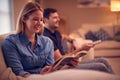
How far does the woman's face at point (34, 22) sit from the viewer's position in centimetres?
179

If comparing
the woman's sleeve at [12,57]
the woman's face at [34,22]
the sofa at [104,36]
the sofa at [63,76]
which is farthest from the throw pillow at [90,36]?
the sofa at [63,76]

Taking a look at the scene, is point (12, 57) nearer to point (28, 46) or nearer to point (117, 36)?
point (28, 46)

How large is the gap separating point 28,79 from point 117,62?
329 centimetres

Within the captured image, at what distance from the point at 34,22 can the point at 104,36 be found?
3753 millimetres

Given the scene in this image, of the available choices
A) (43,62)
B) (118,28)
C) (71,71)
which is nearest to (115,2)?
(118,28)

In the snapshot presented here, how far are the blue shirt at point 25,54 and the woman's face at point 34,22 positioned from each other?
0.06 metres

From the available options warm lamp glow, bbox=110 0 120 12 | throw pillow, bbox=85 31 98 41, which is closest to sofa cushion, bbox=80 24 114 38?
throw pillow, bbox=85 31 98 41

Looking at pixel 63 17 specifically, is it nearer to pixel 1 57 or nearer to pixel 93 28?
pixel 93 28

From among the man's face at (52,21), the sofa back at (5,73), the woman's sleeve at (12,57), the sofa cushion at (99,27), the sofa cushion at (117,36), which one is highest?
the man's face at (52,21)

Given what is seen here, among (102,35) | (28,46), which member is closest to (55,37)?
(28,46)

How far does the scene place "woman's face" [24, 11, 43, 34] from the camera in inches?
70.6

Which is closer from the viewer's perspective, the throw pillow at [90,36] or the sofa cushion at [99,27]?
the throw pillow at [90,36]

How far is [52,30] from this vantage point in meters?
2.59

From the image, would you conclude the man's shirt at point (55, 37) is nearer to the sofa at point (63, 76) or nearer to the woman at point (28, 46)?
the woman at point (28, 46)
